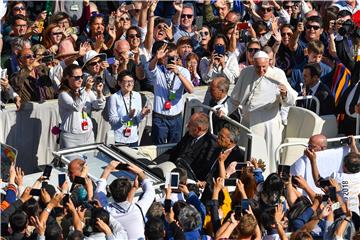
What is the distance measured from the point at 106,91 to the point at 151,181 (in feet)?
10.4

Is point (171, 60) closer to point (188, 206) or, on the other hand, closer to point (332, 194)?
point (332, 194)

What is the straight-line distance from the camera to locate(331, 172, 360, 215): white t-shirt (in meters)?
14.5

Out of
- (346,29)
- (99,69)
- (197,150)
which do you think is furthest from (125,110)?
(346,29)

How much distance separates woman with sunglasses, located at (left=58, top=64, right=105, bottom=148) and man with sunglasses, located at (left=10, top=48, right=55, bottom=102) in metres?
0.76

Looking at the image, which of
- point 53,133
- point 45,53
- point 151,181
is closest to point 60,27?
point 45,53

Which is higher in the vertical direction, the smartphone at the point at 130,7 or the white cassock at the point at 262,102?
the smartphone at the point at 130,7

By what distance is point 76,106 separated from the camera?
1642 cm

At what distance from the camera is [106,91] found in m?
17.6

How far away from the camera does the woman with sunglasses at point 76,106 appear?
1641 cm

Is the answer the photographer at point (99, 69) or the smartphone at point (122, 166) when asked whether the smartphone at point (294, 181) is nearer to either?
the smartphone at point (122, 166)

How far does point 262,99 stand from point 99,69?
2.07 m

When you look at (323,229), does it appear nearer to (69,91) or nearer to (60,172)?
(60,172)

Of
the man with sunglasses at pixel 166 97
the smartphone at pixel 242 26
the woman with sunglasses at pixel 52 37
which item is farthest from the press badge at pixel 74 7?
the man with sunglasses at pixel 166 97

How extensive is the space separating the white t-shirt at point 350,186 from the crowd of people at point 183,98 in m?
0.01
